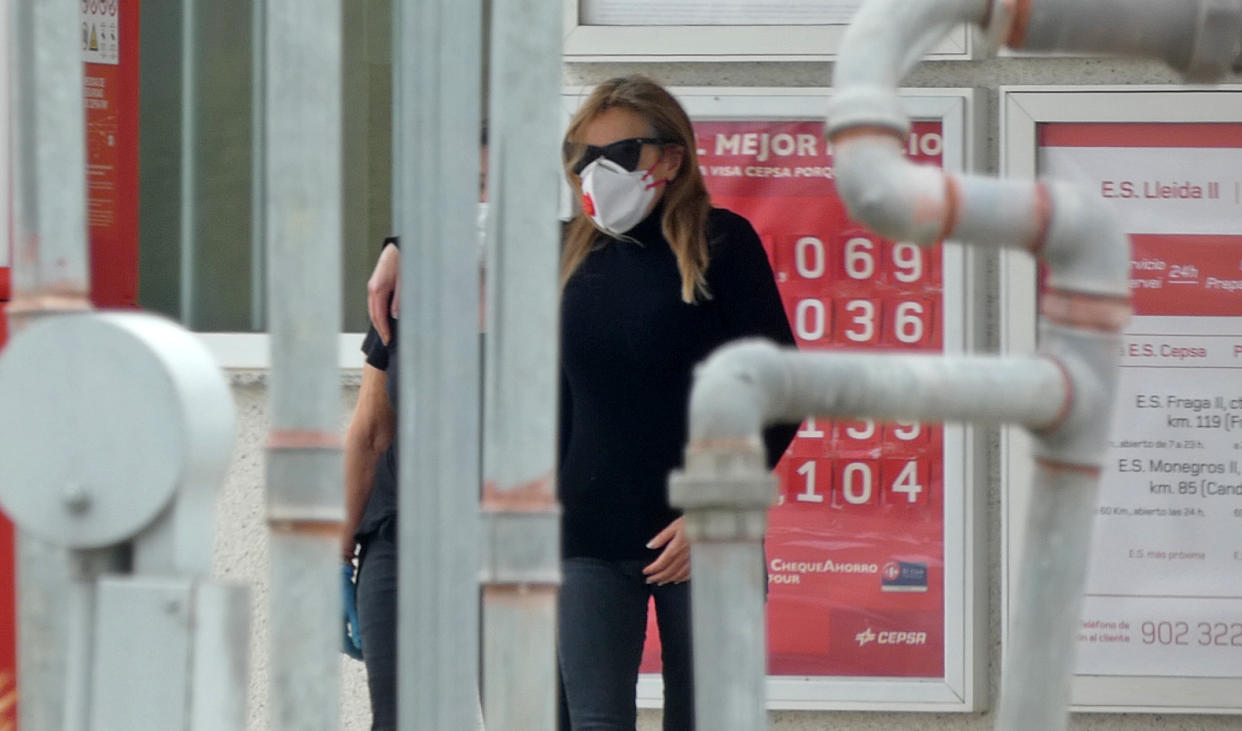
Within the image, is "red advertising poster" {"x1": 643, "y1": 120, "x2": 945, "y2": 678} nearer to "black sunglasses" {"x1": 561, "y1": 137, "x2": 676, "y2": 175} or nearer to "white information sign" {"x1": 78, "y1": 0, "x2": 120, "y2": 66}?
"black sunglasses" {"x1": 561, "y1": 137, "x2": 676, "y2": 175}

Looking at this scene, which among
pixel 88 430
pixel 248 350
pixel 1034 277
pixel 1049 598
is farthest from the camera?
pixel 248 350

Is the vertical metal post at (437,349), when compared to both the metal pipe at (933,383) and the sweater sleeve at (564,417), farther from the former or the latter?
the sweater sleeve at (564,417)

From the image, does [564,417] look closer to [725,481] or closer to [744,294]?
[744,294]

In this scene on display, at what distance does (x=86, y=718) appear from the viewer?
1.63 metres

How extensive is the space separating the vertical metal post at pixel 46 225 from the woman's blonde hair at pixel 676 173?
6.04 ft

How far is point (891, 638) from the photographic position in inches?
188

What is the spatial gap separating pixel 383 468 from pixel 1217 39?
225 cm

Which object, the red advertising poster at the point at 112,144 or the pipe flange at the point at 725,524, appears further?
the red advertising poster at the point at 112,144

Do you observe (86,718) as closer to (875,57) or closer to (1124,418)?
(875,57)

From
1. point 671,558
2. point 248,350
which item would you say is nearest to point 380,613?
point 671,558

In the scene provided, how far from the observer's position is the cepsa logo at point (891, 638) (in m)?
4.77

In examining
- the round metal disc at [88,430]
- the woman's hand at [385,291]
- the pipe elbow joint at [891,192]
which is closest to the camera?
the round metal disc at [88,430]

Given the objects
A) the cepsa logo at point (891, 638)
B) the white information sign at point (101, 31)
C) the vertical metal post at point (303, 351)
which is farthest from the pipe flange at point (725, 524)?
the white information sign at point (101, 31)

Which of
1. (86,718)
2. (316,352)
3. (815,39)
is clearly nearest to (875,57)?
(316,352)
